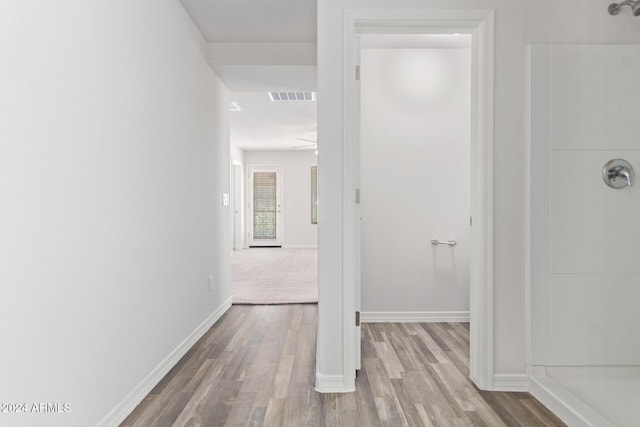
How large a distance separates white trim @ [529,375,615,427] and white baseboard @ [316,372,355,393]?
99 centimetres

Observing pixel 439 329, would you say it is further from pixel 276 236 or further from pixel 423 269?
pixel 276 236

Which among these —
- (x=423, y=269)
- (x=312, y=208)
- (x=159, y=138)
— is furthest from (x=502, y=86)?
(x=312, y=208)

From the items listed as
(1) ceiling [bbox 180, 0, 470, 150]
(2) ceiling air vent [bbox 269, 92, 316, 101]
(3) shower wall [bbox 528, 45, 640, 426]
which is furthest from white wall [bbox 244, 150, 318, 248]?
(3) shower wall [bbox 528, 45, 640, 426]

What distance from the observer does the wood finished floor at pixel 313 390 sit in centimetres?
187

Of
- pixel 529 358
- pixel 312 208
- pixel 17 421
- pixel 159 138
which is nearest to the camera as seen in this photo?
pixel 17 421

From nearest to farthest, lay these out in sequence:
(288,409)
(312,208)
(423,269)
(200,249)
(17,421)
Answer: (17,421) → (288,409) → (200,249) → (423,269) → (312,208)

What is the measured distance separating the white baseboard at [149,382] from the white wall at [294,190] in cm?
693

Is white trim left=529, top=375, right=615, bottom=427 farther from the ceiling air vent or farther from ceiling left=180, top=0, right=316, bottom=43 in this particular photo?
the ceiling air vent

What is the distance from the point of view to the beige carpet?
14.6ft

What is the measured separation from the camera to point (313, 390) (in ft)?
7.13

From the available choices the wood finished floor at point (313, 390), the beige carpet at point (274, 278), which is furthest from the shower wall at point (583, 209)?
the beige carpet at point (274, 278)

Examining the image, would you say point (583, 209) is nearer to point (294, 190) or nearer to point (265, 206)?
point (294, 190)

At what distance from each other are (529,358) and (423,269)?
141cm

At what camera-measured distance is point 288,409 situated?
6.45 ft
